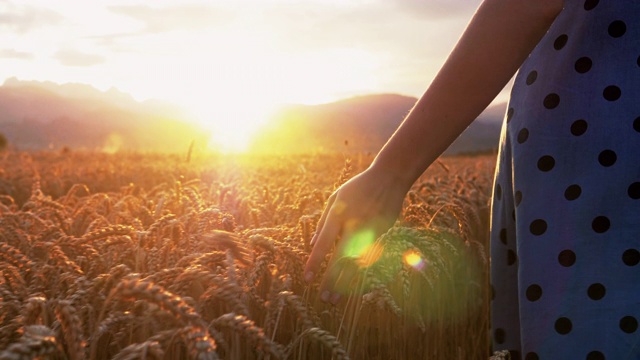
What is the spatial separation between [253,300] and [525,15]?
45.5 inches

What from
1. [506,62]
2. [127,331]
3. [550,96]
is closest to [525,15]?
[506,62]

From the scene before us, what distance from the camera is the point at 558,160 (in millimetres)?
1541

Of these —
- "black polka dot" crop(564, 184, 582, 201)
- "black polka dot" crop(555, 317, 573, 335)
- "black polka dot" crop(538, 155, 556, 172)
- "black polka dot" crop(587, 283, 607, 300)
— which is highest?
"black polka dot" crop(538, 155, 556, 172)

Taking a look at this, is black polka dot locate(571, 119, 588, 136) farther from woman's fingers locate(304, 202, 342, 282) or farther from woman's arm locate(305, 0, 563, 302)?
woman's fingers locate(304, 202, 342, 282)

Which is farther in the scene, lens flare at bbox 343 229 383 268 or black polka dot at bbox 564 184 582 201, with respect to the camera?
lens flare at bbox 343 229 383 268

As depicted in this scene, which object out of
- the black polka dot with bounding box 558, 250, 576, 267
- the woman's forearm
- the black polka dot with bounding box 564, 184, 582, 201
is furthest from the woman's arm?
the black polka dot with bounding box 558, 250, 576, 267

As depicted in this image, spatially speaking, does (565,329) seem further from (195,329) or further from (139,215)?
(139,215)

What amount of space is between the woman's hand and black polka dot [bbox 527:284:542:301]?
15.9 inches

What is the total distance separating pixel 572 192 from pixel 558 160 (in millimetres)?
93

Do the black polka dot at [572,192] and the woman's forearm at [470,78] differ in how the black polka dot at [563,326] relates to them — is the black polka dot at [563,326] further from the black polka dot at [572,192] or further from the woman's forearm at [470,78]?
the woman's forearm at [470,78]

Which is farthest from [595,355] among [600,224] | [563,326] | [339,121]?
[339,121]

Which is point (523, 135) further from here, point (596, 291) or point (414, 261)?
point (414, 261)

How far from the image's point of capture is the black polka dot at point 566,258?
1.49 meters

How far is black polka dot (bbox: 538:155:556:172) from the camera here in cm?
155
